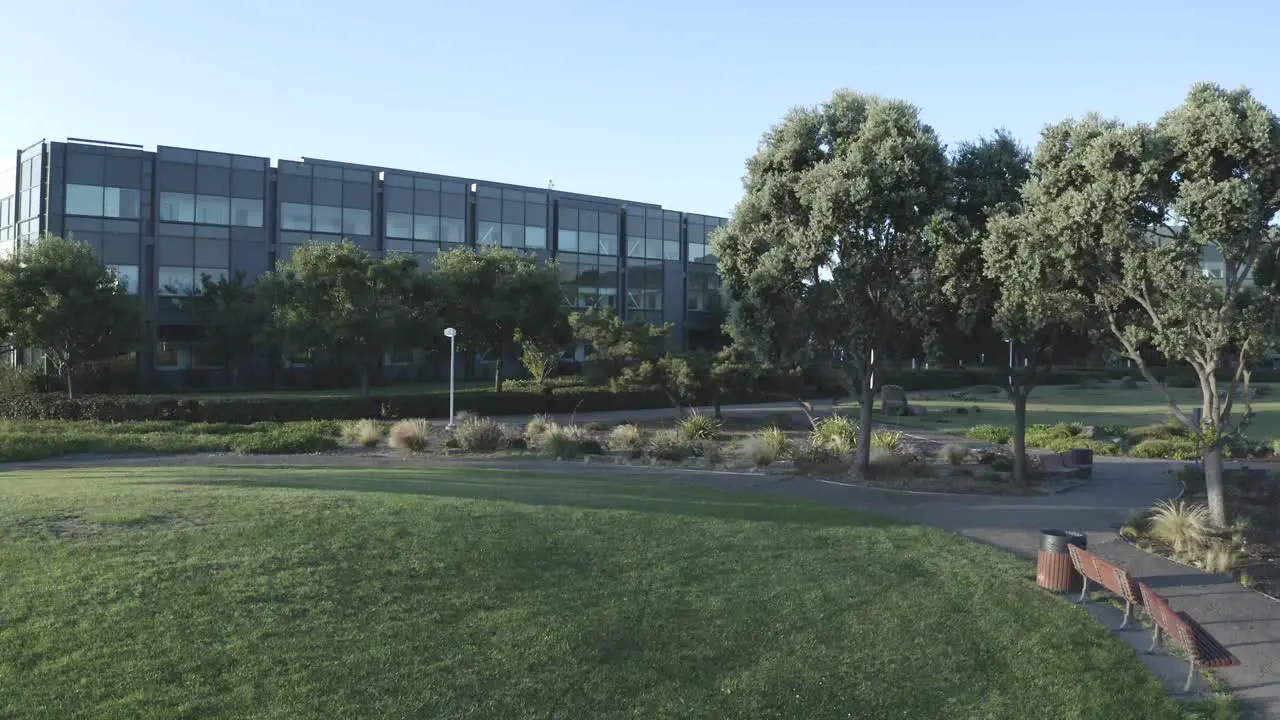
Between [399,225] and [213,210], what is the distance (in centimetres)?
945

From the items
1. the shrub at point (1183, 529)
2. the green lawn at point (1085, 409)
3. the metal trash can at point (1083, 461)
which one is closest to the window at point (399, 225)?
the green lawn at point (1085, 409)

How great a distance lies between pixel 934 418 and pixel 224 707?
34.4m

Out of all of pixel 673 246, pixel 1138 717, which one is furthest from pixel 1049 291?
pixel 673 246

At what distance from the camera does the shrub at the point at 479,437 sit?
77.0ft

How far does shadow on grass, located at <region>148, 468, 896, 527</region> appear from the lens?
507 inches

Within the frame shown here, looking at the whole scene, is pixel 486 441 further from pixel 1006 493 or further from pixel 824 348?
pixel 1006 493

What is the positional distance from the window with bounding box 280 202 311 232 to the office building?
0.05 meters

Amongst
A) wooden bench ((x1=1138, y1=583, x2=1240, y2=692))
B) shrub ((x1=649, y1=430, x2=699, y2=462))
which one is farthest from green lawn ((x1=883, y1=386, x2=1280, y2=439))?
wooden bench ((x1=1138, y1=583, x2=1240, y2=692))

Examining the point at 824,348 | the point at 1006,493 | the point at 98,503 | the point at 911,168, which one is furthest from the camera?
the point at 824,348

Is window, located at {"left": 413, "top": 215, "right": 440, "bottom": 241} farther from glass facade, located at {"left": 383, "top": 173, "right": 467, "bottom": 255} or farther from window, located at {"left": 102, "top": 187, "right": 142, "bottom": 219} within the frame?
window, located at {"left": 102, "top": 187, "right": 142, "bottom": 219}

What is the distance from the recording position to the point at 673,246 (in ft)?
206

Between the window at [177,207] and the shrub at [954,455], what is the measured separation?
37283 mm

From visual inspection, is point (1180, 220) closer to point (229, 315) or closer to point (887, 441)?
point (887, 441)

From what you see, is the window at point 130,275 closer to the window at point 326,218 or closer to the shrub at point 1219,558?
the window at point 326,218
